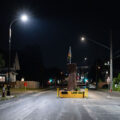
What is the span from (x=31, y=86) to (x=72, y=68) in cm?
3239

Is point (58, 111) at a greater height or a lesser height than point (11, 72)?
lesser

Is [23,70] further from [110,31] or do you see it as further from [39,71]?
[110,31]

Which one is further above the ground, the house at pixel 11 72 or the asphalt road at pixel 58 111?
the house at pixel 11 72

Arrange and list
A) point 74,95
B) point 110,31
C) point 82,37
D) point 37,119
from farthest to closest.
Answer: point 110,31, point 82,37, point 74,95, point 37,119

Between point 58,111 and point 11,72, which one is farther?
point 11,72

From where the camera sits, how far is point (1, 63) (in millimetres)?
35469

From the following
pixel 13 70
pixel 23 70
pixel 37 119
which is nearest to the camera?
pixel 37 119

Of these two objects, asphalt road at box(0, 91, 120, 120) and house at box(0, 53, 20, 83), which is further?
house at box(0, 53, 20, 83)

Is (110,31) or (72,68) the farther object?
(110,31)

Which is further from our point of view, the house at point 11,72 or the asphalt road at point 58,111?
the house at point 11,72

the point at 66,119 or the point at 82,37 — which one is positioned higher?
the point at 82,37

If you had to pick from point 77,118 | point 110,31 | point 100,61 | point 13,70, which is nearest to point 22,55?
point 13,70

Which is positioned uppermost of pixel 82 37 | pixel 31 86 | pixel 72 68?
pixel 82 37

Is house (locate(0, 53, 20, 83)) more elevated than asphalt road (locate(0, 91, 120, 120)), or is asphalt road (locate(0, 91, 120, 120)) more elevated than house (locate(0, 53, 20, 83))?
house (locate(0, 53, 20, 83))
